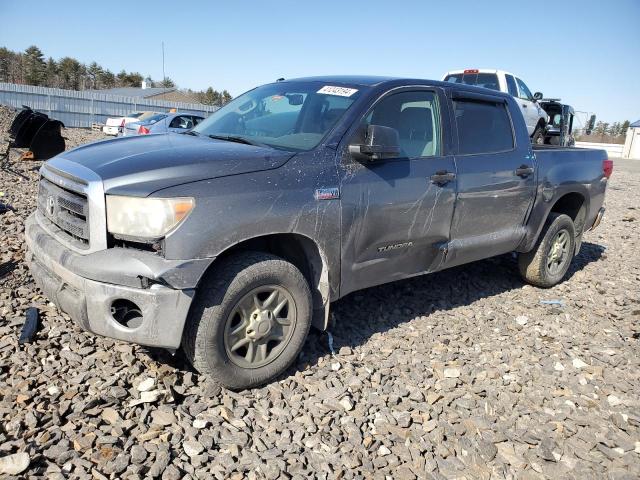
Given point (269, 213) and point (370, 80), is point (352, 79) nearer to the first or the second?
point (370, 80)

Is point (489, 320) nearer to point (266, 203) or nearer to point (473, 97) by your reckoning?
point (473, 97)

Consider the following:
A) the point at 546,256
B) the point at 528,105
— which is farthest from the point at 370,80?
the point at 528,105

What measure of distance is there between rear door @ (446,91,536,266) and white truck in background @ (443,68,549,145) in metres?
8.07

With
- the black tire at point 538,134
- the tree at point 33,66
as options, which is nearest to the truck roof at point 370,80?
the black tire at point 538,134

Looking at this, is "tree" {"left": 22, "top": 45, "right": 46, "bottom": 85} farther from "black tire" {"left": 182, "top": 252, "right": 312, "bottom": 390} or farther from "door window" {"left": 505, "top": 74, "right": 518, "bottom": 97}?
"black tire" {"left": 182, "top": 252, "right": 312, "bottom": 390}

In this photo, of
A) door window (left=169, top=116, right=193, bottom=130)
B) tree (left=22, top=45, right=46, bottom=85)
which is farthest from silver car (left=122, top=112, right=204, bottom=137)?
tree (left=22, top=45, right=46, bottom=85)

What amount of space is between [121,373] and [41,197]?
50.9 inches

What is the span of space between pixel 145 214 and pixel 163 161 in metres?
0.37

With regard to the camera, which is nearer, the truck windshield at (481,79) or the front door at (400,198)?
the front door at (400,198)

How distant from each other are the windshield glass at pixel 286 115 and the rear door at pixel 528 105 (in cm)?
1028

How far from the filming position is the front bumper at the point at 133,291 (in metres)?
2.57

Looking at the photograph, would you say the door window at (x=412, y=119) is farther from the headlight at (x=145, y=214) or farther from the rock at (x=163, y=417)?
the rock at (x=163, y=417)

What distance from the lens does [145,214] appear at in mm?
2588

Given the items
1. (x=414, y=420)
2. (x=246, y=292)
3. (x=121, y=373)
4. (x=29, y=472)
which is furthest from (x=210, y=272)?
(x=414, y=420)
